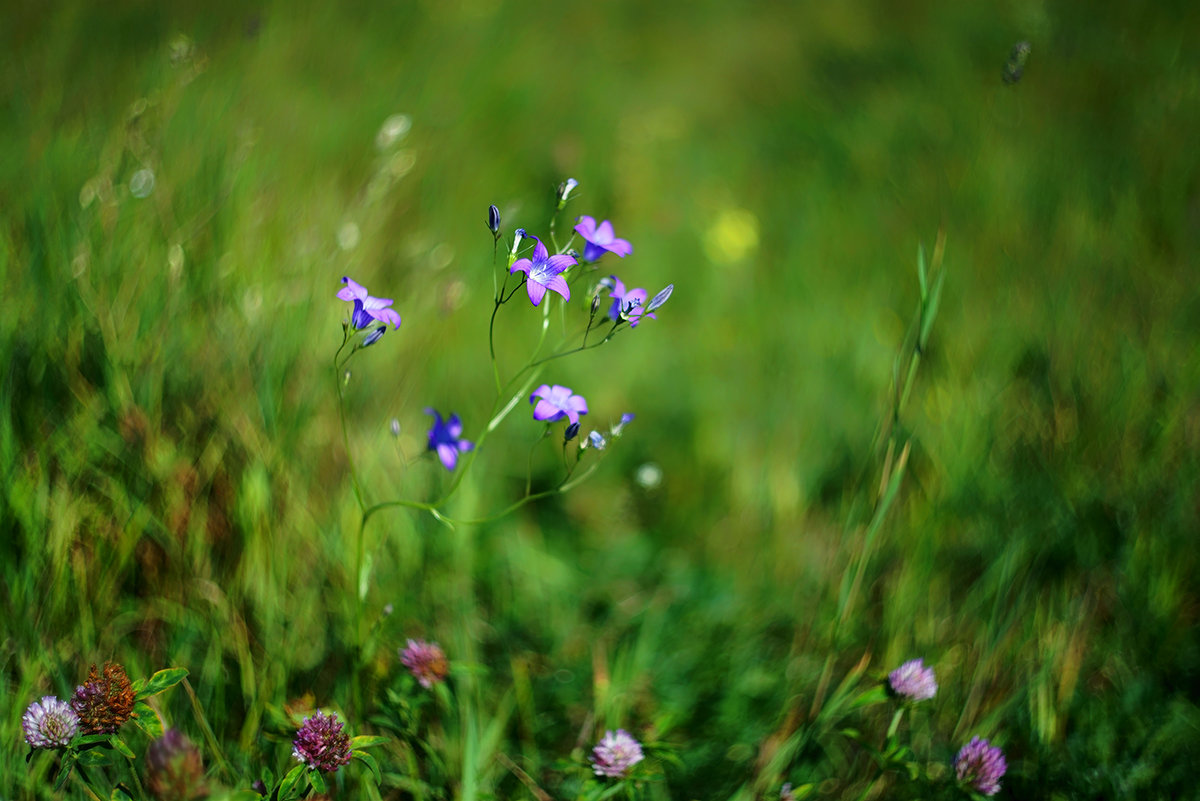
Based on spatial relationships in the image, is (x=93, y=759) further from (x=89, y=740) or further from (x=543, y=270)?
(x=543, y=270)

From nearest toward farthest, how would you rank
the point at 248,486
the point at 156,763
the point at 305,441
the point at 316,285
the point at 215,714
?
the point at 156,763
the point at 215,714
the point at 248,486
the point at 305,441
the point at 316,285

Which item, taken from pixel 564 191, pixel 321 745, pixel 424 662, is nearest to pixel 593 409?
pixel 424 662

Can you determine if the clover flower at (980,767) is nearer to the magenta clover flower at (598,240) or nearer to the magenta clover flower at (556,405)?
the magenta clover flower at (556,405)

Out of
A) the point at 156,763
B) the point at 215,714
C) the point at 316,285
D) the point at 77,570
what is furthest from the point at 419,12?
the point at 156,763

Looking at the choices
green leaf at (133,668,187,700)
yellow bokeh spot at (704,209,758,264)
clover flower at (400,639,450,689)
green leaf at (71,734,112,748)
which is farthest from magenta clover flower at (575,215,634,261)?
yellow bokeh spot at (704,209,758,264)

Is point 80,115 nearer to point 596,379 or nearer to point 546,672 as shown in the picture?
point 596,379
